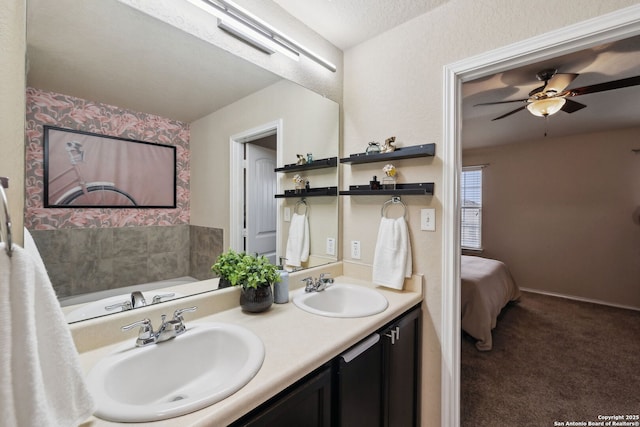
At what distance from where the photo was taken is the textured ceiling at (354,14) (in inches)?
55.2

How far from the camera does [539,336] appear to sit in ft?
9.20

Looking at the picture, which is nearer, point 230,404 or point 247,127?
point 230,404

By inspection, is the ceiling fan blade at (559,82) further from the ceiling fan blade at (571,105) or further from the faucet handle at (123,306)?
the faucet handle at (123,306)

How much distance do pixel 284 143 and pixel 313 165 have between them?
0.23 meters

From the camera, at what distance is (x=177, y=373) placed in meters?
0.93

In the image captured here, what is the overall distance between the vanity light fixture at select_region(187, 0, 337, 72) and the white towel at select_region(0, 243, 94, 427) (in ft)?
3.71

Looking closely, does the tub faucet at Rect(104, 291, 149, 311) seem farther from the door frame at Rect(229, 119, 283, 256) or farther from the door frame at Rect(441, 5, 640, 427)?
the door frame at Rect(441, 5, 640, 427)

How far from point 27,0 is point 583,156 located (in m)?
5.46

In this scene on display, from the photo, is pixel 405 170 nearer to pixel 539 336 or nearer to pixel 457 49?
pixel 457 49

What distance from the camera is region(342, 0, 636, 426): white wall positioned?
1.22m

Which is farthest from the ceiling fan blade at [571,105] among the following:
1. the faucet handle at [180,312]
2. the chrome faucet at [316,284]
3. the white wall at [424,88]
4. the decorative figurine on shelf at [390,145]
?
the faucet handle at [180,312]

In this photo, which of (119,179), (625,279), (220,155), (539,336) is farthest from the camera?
(625,279)


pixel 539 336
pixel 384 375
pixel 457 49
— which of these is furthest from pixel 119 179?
pixel 539 336

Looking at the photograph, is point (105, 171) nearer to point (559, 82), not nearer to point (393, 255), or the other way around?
point (393, 255)
